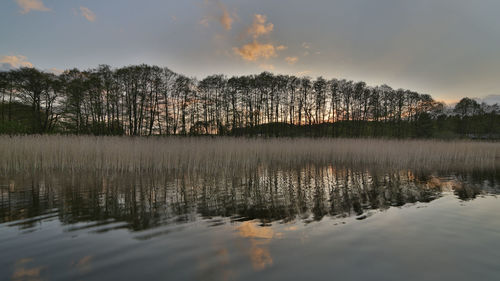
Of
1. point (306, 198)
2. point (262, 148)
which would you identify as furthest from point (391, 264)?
point (262, 148)

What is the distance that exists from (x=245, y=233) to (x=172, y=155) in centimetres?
743

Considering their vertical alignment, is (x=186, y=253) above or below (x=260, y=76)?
below

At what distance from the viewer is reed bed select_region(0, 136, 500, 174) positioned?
895cm

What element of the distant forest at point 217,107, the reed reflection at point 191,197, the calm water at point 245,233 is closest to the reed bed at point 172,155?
the reed reflection at point 191,197

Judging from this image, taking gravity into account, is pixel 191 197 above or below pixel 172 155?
below

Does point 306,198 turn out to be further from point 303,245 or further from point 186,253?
point 186,253

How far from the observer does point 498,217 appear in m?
4.04

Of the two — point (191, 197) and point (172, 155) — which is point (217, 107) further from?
point (191, 197)

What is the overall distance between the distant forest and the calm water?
2299cm

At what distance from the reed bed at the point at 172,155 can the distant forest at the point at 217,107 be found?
51.3 ft

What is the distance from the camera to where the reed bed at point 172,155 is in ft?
29.3

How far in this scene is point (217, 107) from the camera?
1316 inches

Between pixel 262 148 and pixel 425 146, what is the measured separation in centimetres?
1023

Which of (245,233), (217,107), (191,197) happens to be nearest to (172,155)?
(191,197)
